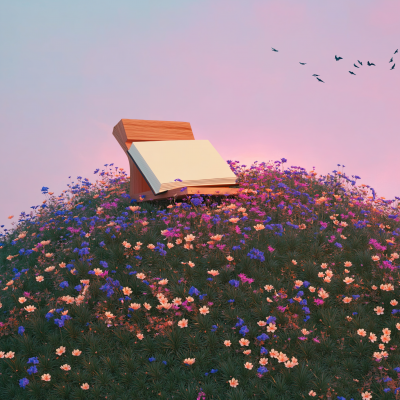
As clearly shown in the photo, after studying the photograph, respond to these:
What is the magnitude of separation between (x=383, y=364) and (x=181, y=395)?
85.1 inches

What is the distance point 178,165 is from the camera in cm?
714

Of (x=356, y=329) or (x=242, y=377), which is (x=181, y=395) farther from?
(x=356, y=329)

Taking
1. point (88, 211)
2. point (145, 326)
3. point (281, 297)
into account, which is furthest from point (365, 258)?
point (88, 211)

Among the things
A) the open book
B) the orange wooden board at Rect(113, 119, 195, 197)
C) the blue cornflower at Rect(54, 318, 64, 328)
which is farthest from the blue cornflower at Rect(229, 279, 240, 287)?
the orange wooden board at Rect(113, 119, 195, 197)

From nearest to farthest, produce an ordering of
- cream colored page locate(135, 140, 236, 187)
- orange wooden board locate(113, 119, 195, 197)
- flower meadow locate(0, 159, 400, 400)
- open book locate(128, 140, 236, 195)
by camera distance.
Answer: flower meadow locate(0, 159, 400, 400) < open book locate(128, 140, 236, 195) < cream colored page locate(135, 140, 236, 187) < orange wooden board locate(113, 119, 195, 197)

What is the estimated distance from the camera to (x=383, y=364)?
382 cm

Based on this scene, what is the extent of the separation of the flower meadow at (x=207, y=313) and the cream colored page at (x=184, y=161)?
808 mm

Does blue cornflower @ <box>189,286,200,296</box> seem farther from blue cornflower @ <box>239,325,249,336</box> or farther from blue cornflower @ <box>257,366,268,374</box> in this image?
blue cornflower @ <box>257,366,268,374</box>

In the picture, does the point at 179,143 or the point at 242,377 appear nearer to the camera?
the point at 242,377

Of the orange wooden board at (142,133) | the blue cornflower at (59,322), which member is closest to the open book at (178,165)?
the orange wooden board at (142,133)

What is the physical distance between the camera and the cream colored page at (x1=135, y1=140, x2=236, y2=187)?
683cm

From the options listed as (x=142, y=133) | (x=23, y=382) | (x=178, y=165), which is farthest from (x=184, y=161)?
(x=23, y=382)

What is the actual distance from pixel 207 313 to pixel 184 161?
3770mm

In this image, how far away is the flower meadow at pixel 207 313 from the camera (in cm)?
364
